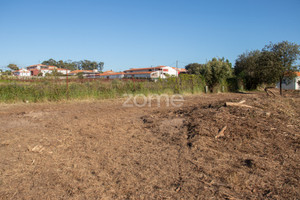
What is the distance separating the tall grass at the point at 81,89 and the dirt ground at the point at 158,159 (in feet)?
19.4

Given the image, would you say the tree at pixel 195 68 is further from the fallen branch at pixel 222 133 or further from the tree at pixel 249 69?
the fallen branch at pixel 222 133

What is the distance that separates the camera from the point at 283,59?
16.3m

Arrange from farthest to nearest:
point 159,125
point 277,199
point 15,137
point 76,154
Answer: point 159,125
point 15,137
point 76,154
point 277,199

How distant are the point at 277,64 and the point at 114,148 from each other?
54.8 feet

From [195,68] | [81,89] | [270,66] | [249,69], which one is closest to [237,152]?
[81,89]

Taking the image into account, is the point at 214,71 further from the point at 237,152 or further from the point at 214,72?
the point at 237,152

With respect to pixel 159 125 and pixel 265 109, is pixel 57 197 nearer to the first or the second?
pixel 159 125

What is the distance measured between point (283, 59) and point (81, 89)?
49.9ft

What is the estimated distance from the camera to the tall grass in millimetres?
10742

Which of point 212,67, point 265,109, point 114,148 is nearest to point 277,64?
point 212,67

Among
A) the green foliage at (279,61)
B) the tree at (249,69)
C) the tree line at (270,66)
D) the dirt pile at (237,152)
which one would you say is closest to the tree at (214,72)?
the tree line at (270,66)

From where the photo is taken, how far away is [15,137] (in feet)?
14.8

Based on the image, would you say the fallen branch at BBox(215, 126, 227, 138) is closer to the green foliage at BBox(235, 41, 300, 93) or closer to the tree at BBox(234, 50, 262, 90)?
the green foliage at BBox(235, 41, 300, 93)

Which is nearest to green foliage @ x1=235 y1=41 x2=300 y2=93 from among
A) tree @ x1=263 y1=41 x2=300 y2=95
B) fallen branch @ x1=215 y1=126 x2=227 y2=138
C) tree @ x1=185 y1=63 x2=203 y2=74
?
tree @ x1=263 y1=41 x2=300 y2=95
